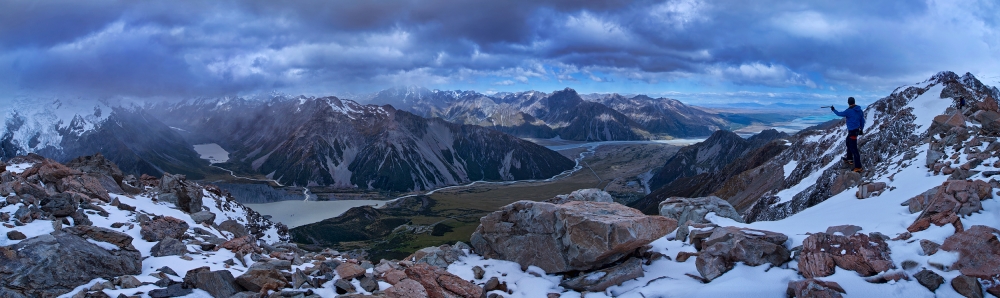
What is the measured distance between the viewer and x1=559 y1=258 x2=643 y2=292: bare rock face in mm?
18188

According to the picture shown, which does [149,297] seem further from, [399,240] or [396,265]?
[399,240]

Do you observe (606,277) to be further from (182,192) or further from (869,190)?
(182,192)

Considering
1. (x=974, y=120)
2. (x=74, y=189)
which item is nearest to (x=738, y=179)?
(x=974, y=120)

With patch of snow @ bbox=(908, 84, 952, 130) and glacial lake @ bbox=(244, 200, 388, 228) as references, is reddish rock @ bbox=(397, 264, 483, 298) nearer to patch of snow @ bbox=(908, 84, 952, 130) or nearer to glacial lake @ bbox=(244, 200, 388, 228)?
patch of snow @ bbox=(908, 84, 952, 130)

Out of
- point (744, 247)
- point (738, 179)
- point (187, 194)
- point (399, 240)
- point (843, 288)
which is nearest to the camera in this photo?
point (843, 288)

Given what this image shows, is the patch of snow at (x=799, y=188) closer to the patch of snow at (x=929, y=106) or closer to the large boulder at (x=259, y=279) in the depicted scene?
the patch of snow at (x=929, y=106)

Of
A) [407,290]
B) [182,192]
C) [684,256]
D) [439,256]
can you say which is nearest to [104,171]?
[182,192]

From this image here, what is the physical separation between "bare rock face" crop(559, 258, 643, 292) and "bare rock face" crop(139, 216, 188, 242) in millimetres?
17092

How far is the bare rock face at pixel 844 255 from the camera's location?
13.8 metres

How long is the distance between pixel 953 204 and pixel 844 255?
14.8 feet

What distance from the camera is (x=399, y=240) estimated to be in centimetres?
12125

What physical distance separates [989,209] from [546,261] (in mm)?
14396

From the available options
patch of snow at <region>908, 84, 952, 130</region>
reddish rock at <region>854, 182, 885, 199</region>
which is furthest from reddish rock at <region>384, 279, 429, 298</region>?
patch of snow at <region>908, 84, 952, 130</region>

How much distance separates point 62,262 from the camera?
1672cm
